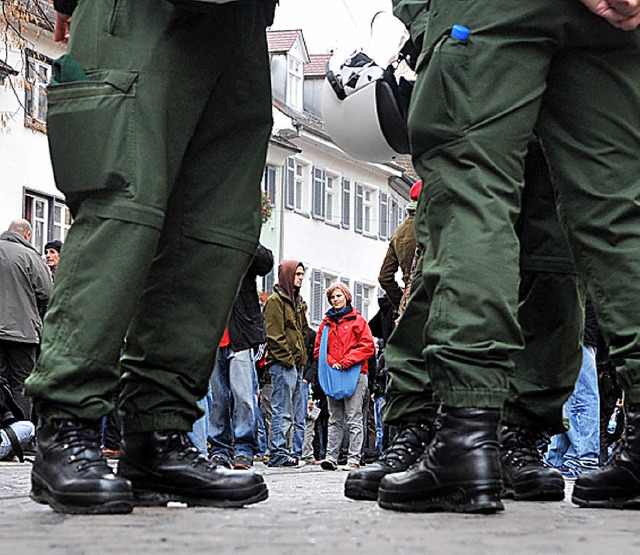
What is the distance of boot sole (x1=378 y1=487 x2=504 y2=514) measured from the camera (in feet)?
10.4

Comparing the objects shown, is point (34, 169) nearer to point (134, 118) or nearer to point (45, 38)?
point (45, 38)

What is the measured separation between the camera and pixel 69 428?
3316mm

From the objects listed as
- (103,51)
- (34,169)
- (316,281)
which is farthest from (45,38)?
(103,51)

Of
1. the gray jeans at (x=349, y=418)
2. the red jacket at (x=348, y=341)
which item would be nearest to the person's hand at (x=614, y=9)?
the gray jeans at (x=349, y=418)

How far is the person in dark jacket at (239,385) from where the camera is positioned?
1002 cm

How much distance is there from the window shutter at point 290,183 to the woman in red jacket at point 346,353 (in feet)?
95.6

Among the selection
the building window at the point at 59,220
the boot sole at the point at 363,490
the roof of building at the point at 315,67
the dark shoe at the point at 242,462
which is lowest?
the dark shoe at the point at 242,462

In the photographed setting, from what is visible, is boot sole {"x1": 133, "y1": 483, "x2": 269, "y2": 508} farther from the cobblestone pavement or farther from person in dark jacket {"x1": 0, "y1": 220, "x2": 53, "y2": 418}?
person in dark jacket {"x1": 0, "y1": 220, "x2": 53, "y2": 418}

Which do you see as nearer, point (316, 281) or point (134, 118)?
point (134, 118)

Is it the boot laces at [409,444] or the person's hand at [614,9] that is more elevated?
the person's hand at [614,9]

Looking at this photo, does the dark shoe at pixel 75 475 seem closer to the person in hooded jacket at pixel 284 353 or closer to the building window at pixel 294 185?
the person in hooded jacket at pixel 284 353

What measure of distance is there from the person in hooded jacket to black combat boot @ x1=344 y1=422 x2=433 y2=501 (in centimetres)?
809

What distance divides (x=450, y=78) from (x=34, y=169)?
89.1 feet

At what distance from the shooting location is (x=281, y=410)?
12.4m
